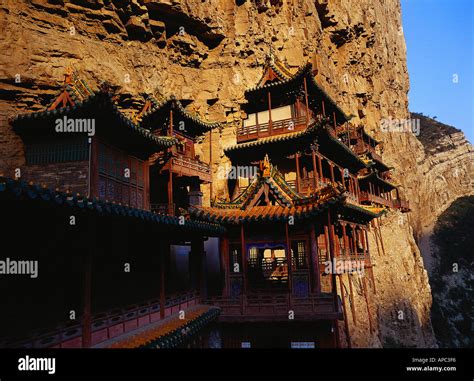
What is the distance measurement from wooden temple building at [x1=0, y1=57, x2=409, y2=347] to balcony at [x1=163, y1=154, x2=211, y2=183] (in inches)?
4.3

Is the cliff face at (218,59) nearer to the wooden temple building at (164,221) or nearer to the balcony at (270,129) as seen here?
the balcony at (270,129)

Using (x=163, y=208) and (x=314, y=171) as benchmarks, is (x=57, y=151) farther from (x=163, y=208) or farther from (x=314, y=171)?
(x=314, y=171)

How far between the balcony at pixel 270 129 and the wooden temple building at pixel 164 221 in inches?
3.6

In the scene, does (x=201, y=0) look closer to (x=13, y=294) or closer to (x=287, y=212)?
(x=287, y=212)

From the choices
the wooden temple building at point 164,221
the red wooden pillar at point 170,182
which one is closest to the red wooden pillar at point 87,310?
the wooden temple building at point 164,221

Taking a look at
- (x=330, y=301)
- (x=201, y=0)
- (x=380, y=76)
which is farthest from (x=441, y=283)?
(x=201, y=0)

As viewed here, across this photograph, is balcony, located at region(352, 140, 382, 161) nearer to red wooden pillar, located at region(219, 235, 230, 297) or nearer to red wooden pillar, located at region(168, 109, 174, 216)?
red wooden pillar, located at region(168, 109, 174, 216)

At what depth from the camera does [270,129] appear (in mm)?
23547

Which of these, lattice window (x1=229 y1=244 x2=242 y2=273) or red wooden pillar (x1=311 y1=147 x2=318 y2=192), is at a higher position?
red wooden pillar (x1=311 y1=147 x2=318 y2=192)

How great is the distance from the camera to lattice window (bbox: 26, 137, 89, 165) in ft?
45.3

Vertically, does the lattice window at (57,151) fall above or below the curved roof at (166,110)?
below

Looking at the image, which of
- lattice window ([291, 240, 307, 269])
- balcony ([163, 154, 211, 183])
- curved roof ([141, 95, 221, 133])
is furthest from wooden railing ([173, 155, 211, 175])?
lattice window ([291, 240, 307, 269])

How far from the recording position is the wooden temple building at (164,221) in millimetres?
7855

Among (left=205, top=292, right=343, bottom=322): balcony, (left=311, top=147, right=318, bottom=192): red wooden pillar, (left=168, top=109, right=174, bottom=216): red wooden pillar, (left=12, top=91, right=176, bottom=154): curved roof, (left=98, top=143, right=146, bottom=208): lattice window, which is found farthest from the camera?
(left=311, top=147, right=318, bottom=192): red wooden pillar
